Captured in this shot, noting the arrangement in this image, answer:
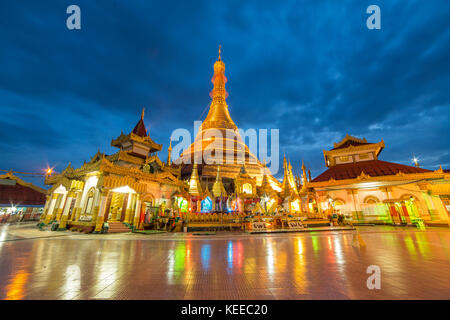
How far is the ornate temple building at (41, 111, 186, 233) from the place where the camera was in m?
14.6

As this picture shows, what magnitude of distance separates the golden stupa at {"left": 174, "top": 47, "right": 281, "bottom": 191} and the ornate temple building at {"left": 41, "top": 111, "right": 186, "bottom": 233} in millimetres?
8063

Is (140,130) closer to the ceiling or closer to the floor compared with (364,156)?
closer to the ceiling

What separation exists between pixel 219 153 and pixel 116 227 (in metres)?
20.6

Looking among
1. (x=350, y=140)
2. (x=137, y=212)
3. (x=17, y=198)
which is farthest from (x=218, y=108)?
(x=17, y=198)

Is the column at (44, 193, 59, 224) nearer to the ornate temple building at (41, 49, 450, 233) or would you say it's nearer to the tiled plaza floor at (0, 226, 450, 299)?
the ornate temple building at (41, 49, 450, 233)

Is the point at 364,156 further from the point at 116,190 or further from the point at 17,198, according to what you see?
the point at 17,198

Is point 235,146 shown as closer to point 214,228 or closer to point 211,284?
point 214,228

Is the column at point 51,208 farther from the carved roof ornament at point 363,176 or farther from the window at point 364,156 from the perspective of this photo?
the window at point 364,156

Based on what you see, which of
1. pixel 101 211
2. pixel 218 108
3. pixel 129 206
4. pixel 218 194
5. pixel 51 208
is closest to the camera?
pixel 101 211

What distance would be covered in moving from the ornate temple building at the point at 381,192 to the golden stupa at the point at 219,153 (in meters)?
9.16

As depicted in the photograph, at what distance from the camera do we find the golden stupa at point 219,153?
2914cm

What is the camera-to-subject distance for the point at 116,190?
15500 mm
